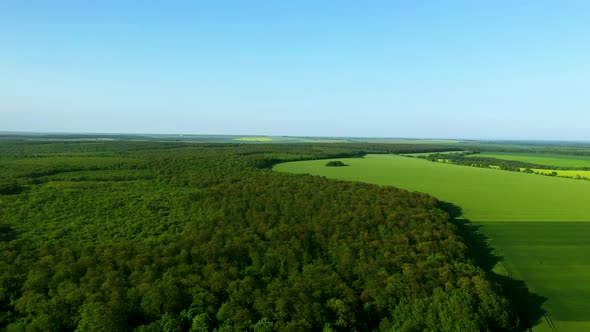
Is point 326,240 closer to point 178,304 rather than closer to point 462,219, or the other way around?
point 178,304

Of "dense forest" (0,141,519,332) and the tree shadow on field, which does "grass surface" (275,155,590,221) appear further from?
"dense forest" (0,141,519,332)

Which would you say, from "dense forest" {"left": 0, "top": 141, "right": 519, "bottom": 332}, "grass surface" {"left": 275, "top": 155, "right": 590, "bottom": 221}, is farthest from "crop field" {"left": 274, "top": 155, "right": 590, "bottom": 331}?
"dense forest" {"left": 0, "top": 141, "right": 519, "bottom": 332}

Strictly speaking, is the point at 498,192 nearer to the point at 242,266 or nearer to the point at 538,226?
the point at 538,226

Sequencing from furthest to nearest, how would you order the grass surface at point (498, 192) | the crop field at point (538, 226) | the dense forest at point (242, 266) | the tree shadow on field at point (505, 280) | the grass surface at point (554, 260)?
the grass surface at point (498, 192) < the crop field at point (538, 226) < the grass surface at point (554, 260) < the tree shadow on field at point (505, 280) < the dense forest at point (242, 266)

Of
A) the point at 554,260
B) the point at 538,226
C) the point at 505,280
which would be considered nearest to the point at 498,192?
the point at 538,226

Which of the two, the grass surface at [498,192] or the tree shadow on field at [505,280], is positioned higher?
the grass surface at [498,192]

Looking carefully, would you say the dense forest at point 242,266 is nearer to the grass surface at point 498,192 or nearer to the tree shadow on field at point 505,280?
the tree shadow on field at point 505,280

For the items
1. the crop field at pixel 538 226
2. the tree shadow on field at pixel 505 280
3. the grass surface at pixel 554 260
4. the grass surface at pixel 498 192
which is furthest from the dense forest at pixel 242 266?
the grass surface at pixel 498 192
